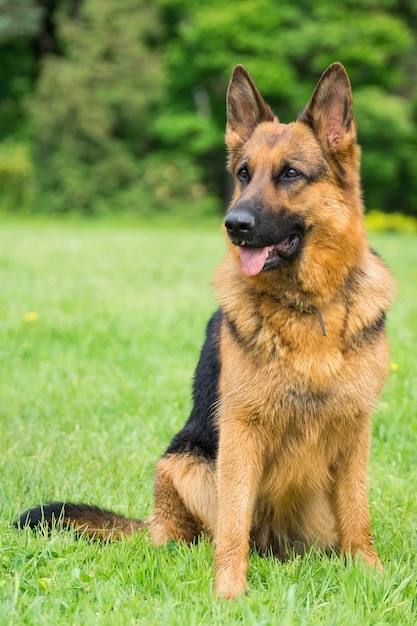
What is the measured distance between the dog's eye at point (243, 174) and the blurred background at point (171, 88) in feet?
79.2

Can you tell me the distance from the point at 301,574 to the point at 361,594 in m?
0.29

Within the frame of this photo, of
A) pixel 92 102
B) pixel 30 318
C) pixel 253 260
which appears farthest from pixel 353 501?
pixel 92 102

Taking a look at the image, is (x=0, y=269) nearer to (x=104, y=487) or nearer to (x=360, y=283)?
(x=104, y=487)

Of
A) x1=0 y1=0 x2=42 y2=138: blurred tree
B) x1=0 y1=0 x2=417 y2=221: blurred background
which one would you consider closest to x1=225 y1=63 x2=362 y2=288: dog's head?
x1=0 y1=0 x2=417 y2=221: blurred background

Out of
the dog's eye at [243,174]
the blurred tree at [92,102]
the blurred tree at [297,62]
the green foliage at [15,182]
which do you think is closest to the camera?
the dog's eye at [243,174]

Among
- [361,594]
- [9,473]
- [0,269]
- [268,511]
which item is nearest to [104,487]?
[9,473]

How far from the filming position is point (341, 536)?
10.8ft

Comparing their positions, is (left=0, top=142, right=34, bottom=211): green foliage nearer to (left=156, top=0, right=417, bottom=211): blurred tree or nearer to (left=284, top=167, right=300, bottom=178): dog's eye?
(left=156, top=0, right=417, bottom=211): blurred tree

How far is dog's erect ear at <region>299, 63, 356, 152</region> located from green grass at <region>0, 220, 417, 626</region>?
1.72 m

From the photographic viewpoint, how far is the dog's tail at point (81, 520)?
3.22m

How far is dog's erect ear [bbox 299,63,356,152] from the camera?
3203 mm

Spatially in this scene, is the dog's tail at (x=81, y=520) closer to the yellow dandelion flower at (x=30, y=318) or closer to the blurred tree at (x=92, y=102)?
the yellow dandelion flower at (x=30, y=318)

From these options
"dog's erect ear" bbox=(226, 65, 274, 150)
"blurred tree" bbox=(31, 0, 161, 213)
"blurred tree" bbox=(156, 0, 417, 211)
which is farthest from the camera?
"blurred tree" bbox=(156, 0, 417, 211)

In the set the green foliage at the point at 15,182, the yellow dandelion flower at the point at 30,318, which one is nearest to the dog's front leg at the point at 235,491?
the yellow dandelion flower at the point at 30,318
